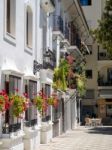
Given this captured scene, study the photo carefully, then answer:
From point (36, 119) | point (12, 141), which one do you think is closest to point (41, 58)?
point (36, 119)

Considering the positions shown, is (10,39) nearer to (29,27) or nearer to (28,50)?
(28,50)

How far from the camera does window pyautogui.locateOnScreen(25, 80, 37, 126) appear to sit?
63.1ft

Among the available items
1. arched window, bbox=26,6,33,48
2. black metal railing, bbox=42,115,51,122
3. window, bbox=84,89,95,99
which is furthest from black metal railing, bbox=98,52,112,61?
arched window, bbox=26,6,33,48

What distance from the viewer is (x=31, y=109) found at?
20.0 meters

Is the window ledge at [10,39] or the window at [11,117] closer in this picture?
the window at [11,117]

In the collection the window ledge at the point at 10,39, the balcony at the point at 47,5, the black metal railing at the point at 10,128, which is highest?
the balcony at the point at 47,5

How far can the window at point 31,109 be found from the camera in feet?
63.1

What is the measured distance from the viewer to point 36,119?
68.3 ft

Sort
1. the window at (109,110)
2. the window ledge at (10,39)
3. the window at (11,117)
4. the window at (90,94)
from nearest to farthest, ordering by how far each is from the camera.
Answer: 1. the window at (11,117)
2. the window ledge at (10,39)
3. the window at (109,110)
4. the window at (90,94)

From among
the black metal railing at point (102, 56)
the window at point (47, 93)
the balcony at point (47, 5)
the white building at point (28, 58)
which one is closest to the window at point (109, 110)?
the black metal railing at point (102, 56)

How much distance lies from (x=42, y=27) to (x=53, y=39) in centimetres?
453

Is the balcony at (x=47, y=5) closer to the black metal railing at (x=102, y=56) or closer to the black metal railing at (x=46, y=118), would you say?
the black metal railing at (x=46, y=118)

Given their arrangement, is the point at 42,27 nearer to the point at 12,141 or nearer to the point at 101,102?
the point at 12,141

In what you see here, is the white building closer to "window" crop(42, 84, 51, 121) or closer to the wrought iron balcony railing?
"window" crop(42, 84, 51, 121)
